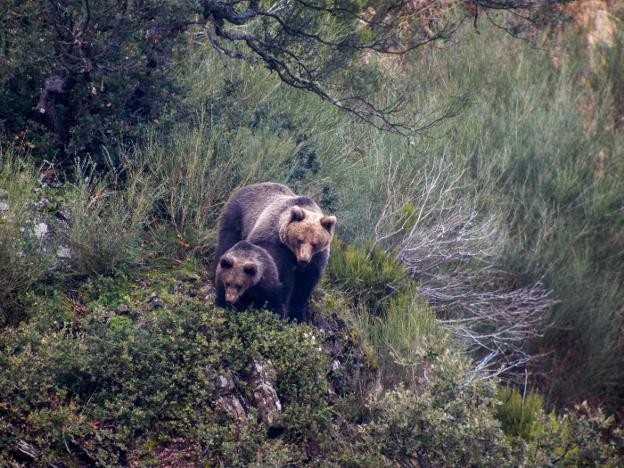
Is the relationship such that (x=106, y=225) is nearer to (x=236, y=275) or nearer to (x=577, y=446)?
(x=236, y=275)

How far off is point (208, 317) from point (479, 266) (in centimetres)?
554

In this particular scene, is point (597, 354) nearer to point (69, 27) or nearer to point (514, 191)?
point (514, 191)

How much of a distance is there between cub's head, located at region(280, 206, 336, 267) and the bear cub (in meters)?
0.25

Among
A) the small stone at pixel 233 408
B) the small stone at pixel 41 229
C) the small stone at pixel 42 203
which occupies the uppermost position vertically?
the small stone at pixel 42 203

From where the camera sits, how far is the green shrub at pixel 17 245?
607 cm

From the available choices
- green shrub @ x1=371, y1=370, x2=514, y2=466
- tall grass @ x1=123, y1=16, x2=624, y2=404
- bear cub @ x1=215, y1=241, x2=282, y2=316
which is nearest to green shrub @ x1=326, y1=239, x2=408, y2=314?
tall grass @ x1=123, y1=16, x2=624, y2=404

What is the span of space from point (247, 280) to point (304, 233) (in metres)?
0.71

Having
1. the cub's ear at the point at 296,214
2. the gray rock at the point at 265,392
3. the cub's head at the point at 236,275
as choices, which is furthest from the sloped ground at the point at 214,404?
the cub's ear at the point at 296,214

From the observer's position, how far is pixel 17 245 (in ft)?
20.4

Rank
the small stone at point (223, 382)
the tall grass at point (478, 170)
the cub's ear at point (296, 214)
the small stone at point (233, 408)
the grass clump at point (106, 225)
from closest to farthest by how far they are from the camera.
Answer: the small stone at point (233, 408) → the small stone at point (223, 382) → the cub's ear at point (296, 214) → the grass clump at point (106, 225) → the tall grass at point (478, 170)

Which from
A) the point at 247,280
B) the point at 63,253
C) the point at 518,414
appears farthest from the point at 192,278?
the point at 518,414

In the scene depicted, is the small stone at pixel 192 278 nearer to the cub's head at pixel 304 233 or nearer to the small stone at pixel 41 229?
the cub's head at pixel 304 233

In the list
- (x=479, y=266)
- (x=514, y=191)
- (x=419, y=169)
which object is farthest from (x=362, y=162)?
(x=514, y=191)

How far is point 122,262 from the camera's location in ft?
23.5
